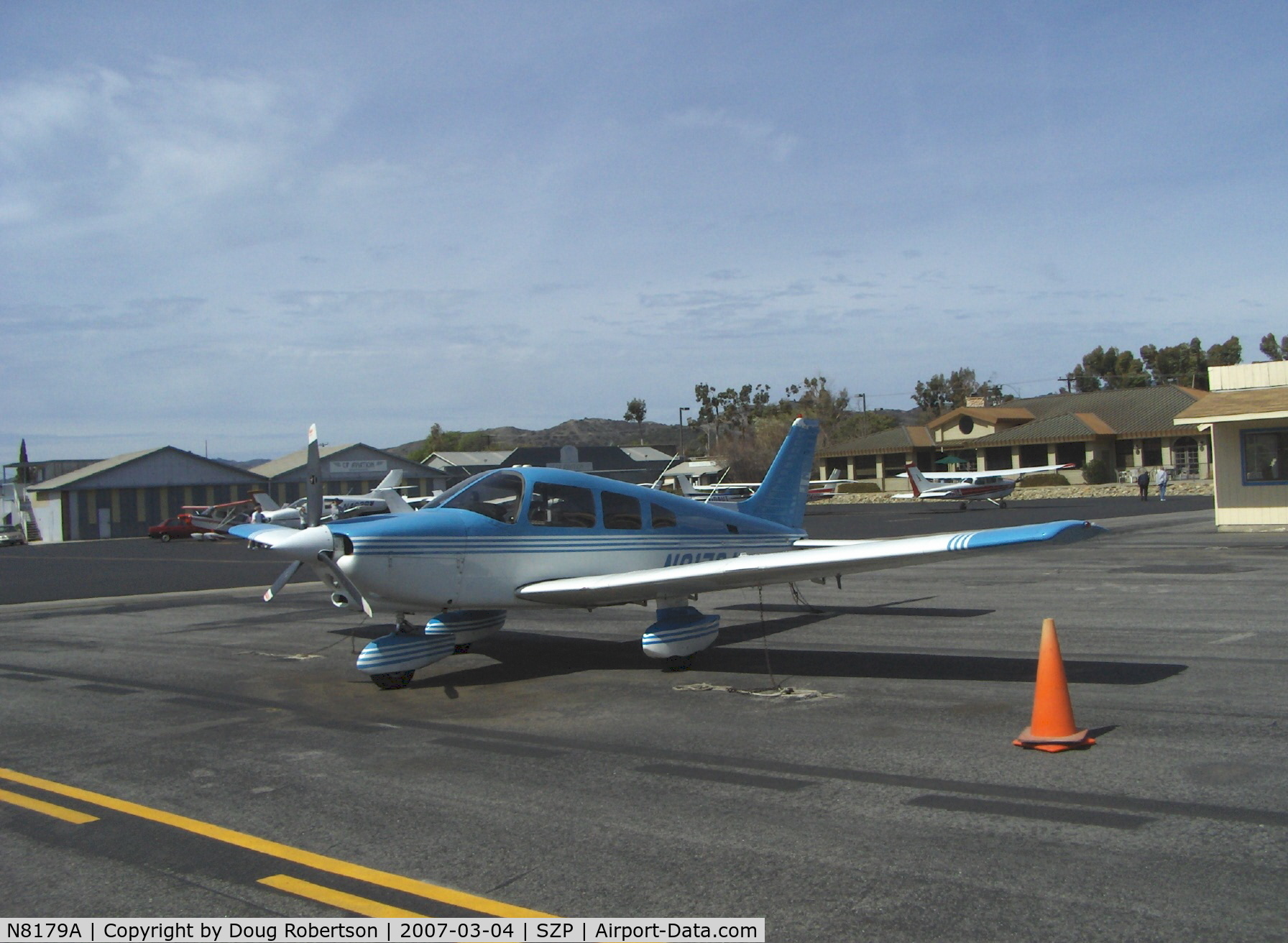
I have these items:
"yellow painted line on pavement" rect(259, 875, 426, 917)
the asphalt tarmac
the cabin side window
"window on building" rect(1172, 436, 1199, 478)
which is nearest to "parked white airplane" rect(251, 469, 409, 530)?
the asphalt tarmac

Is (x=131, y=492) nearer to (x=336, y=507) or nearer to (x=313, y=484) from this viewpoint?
(x=336, y=507)

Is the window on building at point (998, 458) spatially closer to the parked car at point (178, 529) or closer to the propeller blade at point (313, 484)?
the parked car at point (178, 529)

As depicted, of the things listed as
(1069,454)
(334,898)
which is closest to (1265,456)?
(334,898)

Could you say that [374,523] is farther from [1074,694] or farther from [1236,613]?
[1236,613]

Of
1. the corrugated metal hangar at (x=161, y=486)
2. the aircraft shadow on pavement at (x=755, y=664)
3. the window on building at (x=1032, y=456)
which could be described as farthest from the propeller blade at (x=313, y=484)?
the window on building at (x=1032, y=456)

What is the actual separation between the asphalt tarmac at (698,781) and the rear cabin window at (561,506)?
1.67 metres

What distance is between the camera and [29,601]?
22.5 m

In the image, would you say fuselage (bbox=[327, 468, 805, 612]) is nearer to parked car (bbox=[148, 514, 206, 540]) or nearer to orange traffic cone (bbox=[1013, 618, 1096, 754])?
orange traffic cone (bbox=[1013, 618, 1096, 754])

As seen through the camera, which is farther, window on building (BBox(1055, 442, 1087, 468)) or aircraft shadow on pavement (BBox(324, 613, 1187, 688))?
window on building (BBox(1055, 442, 1087, 468))

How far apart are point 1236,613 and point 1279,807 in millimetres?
8319

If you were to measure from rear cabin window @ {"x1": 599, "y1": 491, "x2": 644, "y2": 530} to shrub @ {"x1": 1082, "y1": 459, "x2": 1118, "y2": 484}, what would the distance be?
5707cm

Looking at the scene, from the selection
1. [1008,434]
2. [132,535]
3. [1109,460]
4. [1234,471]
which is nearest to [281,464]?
[132,535]

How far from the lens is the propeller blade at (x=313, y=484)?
10445 mm

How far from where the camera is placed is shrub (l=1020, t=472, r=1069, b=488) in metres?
63.1
